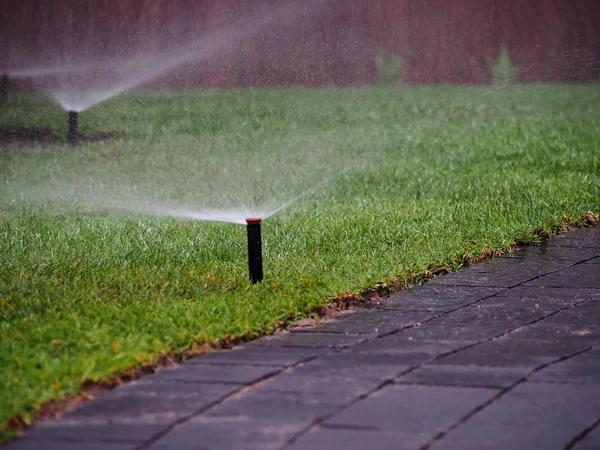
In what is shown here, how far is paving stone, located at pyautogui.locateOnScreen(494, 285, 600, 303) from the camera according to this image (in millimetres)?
→ 5129

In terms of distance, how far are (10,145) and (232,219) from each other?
599 cm

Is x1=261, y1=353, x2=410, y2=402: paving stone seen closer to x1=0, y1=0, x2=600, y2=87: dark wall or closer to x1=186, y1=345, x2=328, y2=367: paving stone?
x1=186, y1=345, x2=328, y2=367: paving stone

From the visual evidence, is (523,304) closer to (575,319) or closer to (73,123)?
(575,319)

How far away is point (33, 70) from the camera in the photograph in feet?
32.1

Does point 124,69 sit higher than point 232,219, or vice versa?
point 124,69

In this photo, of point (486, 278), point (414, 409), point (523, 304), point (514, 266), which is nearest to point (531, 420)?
point (414, 409)

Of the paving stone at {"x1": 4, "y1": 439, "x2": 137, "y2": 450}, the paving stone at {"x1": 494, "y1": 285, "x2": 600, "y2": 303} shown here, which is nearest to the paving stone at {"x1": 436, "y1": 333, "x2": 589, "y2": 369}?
the paving stone at {"x1": 494, "y1": 285, "x2": 600, "y2": 303}

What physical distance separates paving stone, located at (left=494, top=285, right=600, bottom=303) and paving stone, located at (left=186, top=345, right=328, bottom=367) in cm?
154

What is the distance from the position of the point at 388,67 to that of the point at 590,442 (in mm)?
6908

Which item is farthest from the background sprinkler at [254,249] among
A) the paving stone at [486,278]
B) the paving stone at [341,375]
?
the paving stone at [341,375]

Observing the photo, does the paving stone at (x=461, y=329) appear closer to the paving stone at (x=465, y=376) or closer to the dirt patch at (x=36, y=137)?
the paving stone at (x=465, y=376)

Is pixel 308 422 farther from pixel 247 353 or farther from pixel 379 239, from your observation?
pixel 379 239

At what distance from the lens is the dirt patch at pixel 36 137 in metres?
10.7

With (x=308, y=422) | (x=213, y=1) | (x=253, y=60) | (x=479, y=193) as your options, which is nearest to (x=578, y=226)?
(x=479, y=193)
